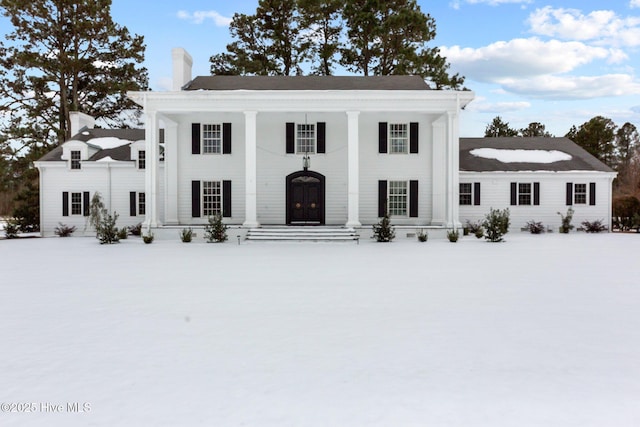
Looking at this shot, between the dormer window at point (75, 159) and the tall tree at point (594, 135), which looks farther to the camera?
the tall tree at point (594, 135)

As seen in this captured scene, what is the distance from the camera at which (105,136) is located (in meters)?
28.8

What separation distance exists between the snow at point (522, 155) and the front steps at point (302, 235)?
39.6ft

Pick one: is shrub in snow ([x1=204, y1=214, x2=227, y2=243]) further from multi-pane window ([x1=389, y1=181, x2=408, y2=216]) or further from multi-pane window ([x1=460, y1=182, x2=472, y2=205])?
multi-pane window ([x1=460, y1=182, x2=472, y2=205])

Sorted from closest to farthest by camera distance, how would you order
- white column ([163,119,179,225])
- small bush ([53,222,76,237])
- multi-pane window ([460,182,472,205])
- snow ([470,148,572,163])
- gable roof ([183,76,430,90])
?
white column ([163,119,179,225]), small bush ([53,222,76,237]), gable roof ([183,76,430,90]), multi-pane window ([460,182,472,205]), snow ([470,148,572,163])

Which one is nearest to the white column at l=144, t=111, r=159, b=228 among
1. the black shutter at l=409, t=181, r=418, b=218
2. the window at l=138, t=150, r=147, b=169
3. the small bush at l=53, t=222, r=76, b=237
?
the window at l=138, t=150, r=147, b=169

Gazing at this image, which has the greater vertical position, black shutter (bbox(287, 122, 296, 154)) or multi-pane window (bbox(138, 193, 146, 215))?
black shutter (bbox(287, 122, 296, 154))

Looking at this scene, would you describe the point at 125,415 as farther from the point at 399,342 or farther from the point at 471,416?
the point at 399,342

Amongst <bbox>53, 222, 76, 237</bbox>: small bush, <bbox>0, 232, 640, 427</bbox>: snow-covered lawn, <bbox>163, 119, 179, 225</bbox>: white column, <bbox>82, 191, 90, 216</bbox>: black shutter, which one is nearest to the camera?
<bbox>0, 232, 640, 427</bbox>: snow-covered lawn

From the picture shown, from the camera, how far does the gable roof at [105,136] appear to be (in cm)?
2641

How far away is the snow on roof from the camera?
27.5m

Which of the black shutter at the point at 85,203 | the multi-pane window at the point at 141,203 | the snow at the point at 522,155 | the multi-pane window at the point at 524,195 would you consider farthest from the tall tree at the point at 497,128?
the black shutter at the point at 85,203

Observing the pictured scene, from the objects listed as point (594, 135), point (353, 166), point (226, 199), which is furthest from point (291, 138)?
point (594, 135)

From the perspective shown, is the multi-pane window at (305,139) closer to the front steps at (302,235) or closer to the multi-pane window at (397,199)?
the multi-pane window at (397,199)

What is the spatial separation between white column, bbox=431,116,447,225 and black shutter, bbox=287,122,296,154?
7135mm
